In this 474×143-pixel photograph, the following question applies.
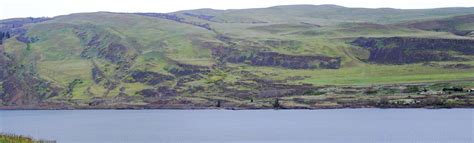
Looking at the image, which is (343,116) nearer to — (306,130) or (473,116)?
(473,116)

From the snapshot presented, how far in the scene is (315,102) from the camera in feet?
632

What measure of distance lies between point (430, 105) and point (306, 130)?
67603 mm

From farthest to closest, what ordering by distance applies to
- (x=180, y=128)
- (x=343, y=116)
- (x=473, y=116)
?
(x=343, y=116) < (x=473, y=116) < (x=180, y=128)

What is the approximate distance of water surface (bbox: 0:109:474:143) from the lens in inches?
4070

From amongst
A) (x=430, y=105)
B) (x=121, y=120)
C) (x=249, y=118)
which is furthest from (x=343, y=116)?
(x=121, y=120)

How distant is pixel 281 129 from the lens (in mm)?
122312

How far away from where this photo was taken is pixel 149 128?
13388 centimetres

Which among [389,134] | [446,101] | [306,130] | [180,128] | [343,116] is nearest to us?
[389,134]

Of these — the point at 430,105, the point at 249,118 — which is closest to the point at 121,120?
the point at 249,118

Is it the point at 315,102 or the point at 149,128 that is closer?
the point at 149,128

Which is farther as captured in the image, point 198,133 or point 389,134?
point 198,133

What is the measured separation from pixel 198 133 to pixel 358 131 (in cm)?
2343

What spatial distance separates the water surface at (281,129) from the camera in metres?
103

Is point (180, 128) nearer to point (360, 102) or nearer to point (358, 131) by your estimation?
point (358, 131)
